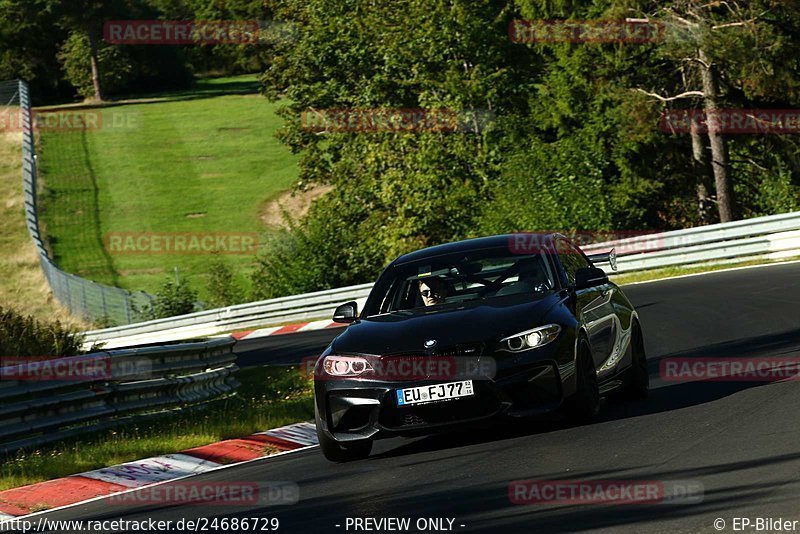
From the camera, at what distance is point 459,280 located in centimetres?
1013

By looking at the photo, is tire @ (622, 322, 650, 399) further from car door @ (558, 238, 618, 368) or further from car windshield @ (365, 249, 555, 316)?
car windshield @ (365, 249, 555, 316)

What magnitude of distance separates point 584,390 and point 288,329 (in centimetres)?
2178

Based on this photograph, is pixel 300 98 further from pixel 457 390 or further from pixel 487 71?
pixel 457 390

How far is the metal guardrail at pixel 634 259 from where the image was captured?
26814mm

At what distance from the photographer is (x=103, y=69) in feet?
299

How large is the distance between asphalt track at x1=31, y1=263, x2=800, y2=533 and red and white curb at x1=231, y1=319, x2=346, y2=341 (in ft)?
59.4

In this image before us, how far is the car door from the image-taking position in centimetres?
959

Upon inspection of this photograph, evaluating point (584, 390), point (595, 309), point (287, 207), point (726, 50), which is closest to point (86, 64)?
point (287, 207)

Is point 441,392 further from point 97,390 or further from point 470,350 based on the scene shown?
point 97,390

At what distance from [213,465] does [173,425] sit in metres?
1.97

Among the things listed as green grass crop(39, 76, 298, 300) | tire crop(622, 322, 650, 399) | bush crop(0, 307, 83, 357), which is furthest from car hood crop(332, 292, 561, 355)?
green grass crop(39, 76, 298, 300)

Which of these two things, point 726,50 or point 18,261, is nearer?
point 726,50

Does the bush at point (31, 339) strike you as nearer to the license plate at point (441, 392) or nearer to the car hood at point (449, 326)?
the car hood at point (449, 326)

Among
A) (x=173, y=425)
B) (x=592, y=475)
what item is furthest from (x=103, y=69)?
(x=592, y=475)
